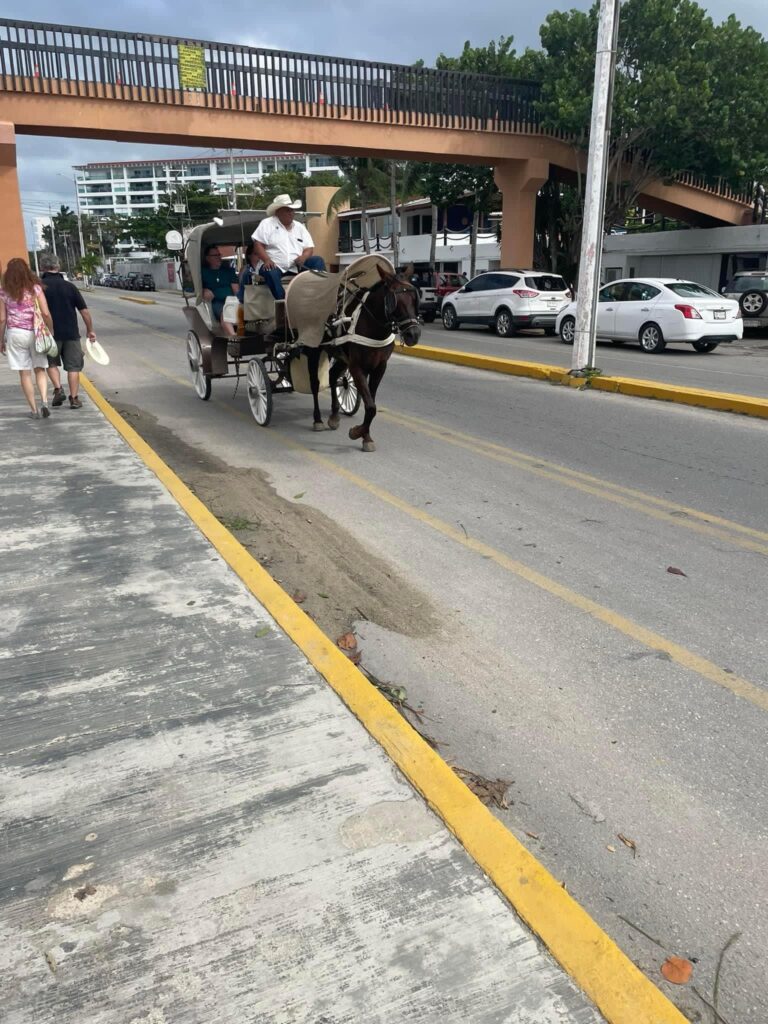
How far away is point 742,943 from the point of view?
8.14 feet

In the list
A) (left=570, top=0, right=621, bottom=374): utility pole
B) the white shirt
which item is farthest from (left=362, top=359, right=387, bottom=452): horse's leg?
(left=570, top=0, right=621, bottom=374): utility pole

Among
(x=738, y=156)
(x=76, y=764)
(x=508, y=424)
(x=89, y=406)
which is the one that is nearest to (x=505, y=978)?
(x=76, y=764)

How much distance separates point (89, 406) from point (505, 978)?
385 inches

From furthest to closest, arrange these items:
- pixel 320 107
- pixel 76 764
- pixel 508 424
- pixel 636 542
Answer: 1. pixel 320 107
2. pixel 508 424
3. pixel 636 542
4. pixel 76 764

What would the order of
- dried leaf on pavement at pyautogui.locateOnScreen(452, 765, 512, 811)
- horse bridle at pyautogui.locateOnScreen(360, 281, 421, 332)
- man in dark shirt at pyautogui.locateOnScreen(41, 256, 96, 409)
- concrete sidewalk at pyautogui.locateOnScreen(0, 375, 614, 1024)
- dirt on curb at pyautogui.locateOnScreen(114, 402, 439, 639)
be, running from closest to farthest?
concrete sidewalk at pyautogui.locateOnScreen(0, 375, 614, 1024) → dried leaf on pavement at pyautogui.locateOnScreen(452, 765, 512, 811) → dirt on curb at pyautogui.locateOnScreen(114, 402, 439, 639) → horse bridle at pyautogui.locateOnScreen(360, 281, 421, 332) → man in dark shirt at pyautogui.locateOnScreen(41, 256, 96, 409)

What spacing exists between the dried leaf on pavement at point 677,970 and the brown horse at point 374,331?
236 inches

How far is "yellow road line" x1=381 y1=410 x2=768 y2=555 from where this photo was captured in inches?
243

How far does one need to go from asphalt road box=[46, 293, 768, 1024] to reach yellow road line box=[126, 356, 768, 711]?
2 cm

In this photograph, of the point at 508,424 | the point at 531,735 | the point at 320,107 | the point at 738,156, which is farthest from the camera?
the point at 738,156

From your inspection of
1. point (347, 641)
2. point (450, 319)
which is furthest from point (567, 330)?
point (347, 641)

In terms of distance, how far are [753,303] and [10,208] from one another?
A: 20753mm

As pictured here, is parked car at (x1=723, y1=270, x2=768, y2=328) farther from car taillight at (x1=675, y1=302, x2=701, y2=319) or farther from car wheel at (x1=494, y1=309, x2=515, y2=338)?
car wheel at (x1=494, y1=309, x2=515, y2=338)

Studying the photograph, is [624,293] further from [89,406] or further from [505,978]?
[505,978]

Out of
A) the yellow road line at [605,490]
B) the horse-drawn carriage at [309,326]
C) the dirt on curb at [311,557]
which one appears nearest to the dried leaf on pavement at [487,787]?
the dirt on curb at [311,557]
